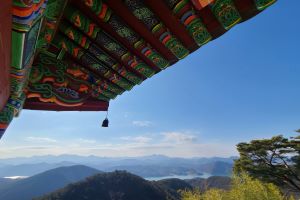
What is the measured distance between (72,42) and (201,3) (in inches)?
48.2

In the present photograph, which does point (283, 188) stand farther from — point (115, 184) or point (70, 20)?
point (115, 184)

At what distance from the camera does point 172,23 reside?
198 centimetres

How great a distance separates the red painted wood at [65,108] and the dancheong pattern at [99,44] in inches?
0.9

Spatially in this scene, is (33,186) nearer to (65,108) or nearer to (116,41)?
(65,108)

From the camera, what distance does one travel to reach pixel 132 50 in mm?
2312

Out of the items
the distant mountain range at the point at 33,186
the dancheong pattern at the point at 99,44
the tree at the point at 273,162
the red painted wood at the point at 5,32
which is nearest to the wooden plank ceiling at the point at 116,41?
the dancheong pattern at the point at 99,44

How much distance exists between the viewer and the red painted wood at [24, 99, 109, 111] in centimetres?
264

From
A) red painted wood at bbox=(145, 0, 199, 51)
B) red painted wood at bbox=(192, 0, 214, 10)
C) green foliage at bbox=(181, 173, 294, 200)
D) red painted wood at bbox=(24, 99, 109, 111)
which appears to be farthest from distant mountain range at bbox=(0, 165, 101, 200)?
red painted wood at bbox=(192, 0, 214, 10)

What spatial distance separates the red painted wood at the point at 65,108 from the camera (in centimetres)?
264

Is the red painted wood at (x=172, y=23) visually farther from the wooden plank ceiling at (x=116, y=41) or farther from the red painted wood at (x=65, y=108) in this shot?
the red painted wood at (x=65, y=108)

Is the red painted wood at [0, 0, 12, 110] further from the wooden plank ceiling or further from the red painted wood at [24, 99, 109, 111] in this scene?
the red painted wood at [24, 99, 109, 111]

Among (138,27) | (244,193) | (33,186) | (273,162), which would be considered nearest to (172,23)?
(138,27)

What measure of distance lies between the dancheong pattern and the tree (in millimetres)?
18325

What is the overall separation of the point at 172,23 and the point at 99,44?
27.8 inches
